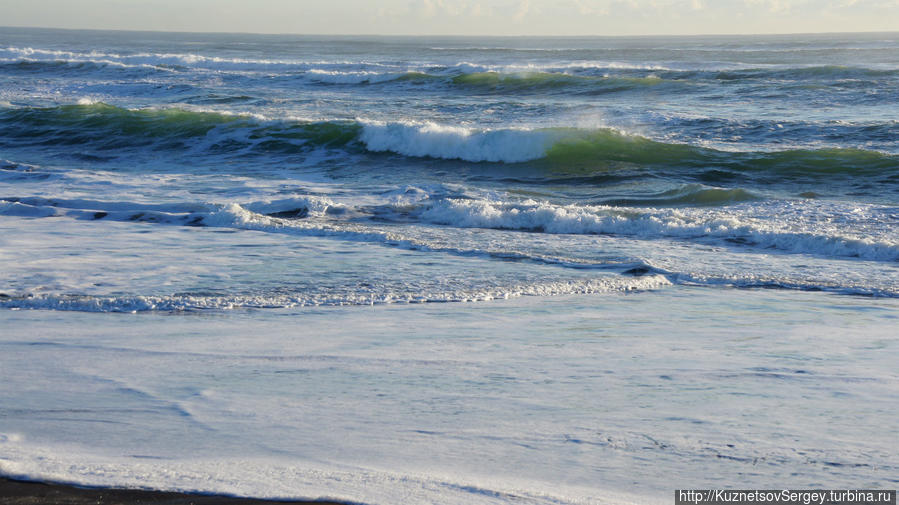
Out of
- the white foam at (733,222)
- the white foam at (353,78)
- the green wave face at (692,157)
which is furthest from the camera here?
the white foam at (353,78)

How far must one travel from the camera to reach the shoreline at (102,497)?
2.64 metres

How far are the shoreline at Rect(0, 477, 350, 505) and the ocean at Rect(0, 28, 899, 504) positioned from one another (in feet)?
0.18

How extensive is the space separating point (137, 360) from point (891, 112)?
1920 cm

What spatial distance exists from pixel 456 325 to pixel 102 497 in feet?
A: 8.61

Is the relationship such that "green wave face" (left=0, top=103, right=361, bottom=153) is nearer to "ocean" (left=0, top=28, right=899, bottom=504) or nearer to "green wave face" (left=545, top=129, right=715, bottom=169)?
"ocean" (left=0, top=28, right=899, bottom=504)

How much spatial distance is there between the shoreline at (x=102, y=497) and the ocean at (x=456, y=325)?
54 millimetres

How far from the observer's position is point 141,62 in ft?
144

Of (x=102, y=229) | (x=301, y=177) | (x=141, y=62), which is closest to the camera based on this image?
(x=102, y=229)

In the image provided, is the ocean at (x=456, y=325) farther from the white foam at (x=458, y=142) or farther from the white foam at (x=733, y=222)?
the white foam at (x=458, y=142)

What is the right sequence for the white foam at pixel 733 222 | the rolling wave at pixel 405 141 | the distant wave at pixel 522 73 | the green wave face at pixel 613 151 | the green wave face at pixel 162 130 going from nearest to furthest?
the white foam at pixel 733 222 < the rolling wave at pixel 405 141 < the green wave face at pixel 613 151 < the green wave face at pixel 162 130 < the distant wave at pixel 522 73

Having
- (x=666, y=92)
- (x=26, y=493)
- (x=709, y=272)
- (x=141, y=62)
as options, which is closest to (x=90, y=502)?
(x=26, y=493)

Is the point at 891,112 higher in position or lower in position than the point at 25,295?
higher

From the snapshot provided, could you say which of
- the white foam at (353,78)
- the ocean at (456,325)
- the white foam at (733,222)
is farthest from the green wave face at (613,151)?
the white foam at (353,78)

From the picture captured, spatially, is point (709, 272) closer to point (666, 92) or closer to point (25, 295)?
point (25, 295)
